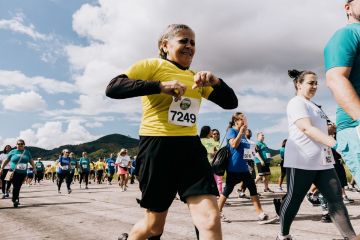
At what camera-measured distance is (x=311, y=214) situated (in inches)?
281

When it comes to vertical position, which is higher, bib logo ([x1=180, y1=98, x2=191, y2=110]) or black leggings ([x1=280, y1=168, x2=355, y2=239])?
bib logo ([x1=180, y1=98, x2=191, y2=110])

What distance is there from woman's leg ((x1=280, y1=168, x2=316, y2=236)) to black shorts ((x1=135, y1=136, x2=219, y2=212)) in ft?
4.91

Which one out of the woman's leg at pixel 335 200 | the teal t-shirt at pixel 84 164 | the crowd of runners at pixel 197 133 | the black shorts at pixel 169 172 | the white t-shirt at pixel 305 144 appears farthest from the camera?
the teal t-shirt at pixel 84 164

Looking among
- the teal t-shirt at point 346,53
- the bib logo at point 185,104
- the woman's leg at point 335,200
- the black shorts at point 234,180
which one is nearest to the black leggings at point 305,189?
the woman's leg at point 335,200

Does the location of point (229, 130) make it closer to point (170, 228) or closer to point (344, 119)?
point (170, 228)

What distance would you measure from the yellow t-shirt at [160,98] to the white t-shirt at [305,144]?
140 cm

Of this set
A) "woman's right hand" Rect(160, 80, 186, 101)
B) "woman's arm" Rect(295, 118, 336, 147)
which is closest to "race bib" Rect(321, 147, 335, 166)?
"woman's arm" Rect(295, 118, 336, 147)

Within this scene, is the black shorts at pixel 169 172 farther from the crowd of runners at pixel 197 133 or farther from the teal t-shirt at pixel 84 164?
the teal t-shirt at pixel 84 164

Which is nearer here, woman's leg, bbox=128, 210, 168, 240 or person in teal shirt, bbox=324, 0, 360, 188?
person in teal shirt, bbox=324, 0, 360, 188

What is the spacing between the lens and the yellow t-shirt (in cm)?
288

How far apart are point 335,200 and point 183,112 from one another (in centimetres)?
188

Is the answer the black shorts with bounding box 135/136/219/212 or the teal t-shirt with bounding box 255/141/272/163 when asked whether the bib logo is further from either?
the teal t-shirt with bounding box 255/141/272/163

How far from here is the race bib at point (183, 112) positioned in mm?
2891

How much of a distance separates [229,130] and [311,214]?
7.35ft
